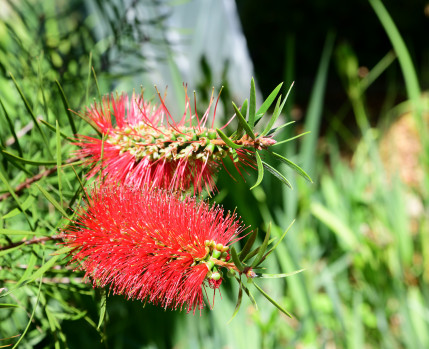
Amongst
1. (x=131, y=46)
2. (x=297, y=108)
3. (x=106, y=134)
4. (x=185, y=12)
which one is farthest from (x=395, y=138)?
(x=106, y=134)

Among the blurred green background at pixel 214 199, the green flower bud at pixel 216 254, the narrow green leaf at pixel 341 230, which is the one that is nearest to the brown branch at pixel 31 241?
the blurred green background at pixel 214 199

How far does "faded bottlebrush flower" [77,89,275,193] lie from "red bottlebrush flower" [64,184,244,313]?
17 mm

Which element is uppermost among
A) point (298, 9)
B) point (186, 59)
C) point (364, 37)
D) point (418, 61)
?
point (186, 59)

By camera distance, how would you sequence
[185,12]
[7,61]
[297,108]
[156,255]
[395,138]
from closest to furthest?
1. [156,255]
2. [7,61]
3. [185,12]
4. [395,138]
5. [297,108]

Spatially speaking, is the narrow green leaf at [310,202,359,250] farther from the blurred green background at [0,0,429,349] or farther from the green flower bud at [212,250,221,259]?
the green flower bud at [212,250,221,259]

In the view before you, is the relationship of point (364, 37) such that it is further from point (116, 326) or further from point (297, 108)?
point (116, 326)

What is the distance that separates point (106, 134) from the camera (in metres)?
0.31

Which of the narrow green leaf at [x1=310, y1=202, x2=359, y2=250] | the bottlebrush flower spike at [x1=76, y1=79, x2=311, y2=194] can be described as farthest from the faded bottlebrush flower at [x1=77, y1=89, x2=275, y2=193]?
the narrow green leaf at [x1=310, y1=202, x2=359, y2=250]

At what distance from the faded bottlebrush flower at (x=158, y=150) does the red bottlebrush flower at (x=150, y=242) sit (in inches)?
0.7

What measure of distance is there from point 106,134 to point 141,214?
66 millimetres

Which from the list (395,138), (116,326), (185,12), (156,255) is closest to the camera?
(156,255)

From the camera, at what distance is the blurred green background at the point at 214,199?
363 mm

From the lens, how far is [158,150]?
0.29m

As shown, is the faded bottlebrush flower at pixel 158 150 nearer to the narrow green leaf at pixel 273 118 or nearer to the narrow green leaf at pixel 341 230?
the narrow green leaf at pixel 273 118
